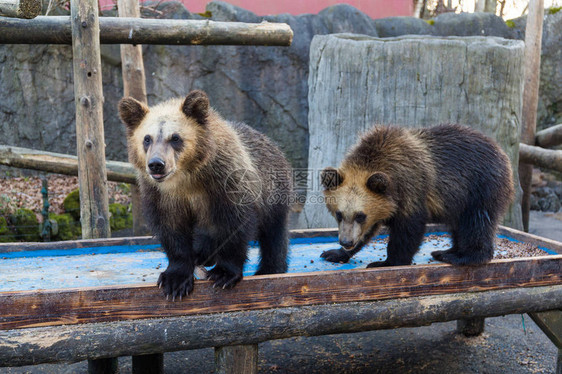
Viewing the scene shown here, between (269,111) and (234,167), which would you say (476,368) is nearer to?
(234,167)

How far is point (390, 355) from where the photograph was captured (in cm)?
453

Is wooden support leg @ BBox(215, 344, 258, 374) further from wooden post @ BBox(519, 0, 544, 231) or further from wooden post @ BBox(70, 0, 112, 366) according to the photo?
wooden post @ BBox(519, 0, 544, 231)

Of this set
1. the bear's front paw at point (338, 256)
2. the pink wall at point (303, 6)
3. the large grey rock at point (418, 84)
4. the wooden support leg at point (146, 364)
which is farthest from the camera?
the pink wall at point (303, 6)

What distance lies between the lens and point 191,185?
2.89m

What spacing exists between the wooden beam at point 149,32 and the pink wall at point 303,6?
5.30m

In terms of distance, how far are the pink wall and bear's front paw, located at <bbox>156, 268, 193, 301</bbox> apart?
8457 millimetres

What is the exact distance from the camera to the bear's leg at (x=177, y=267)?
8.86 ft

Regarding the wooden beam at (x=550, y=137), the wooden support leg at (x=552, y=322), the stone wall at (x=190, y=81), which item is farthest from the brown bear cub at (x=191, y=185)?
the stone wall at (x=190, y=81)

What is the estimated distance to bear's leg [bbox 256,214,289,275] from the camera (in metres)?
3.39

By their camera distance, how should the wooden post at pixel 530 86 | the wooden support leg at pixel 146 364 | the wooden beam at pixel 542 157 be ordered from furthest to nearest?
the wooden post at pixel 530 86 → the wooden beam at pixel 542 157 → the wooden support leg at pixel 146 364

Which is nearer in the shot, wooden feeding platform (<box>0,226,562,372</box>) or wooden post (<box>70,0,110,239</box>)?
wooden feeding platform (<box>0,226,562,372</box>)

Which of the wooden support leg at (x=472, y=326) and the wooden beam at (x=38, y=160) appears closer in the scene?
A: the wooden support leg at (x=472, y=326)

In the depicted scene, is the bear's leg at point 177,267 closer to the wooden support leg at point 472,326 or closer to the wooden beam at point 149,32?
the wooden beam at point 149,32

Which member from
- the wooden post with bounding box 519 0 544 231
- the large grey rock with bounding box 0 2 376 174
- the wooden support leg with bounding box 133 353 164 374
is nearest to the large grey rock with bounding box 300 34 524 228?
the wooden support leg with bounding box 133 353 164 374
